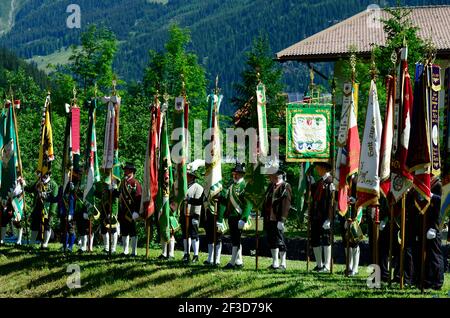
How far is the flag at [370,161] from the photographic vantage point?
52.0 ft

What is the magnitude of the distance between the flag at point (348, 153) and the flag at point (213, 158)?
270 cm

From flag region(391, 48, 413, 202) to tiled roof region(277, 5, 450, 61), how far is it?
2998cm

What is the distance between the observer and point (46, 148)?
912 inches

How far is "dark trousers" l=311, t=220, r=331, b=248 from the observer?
60.2ft

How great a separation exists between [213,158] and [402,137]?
203 inches

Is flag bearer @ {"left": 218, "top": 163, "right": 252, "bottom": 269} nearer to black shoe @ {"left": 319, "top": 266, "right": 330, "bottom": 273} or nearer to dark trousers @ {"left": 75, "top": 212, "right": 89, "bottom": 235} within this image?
black shoe @ {"left": 319, "top": 266, "right": 330, "bottom": 273}

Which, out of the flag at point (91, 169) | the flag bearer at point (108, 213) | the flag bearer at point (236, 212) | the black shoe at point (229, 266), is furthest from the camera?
the flag at point (91, 169)

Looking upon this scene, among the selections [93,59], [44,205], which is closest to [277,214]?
[44,205]

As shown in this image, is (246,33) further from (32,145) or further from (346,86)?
(346,86)

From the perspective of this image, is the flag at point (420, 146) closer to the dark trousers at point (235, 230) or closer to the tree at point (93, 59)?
the dark trousers at point (235, 230)

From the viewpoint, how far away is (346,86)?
1770 centimetres

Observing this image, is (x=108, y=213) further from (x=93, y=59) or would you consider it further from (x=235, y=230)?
(x=93, y=59)

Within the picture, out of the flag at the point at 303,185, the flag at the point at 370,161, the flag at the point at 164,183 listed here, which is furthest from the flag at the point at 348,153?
the flag at the point at 164,183
